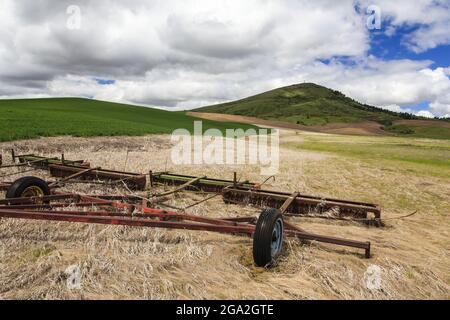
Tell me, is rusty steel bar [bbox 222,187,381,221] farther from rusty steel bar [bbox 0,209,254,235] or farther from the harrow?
rusty steel bar [bbox 0,209,254,235]

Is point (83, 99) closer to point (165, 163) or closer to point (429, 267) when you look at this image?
point (165, 163)

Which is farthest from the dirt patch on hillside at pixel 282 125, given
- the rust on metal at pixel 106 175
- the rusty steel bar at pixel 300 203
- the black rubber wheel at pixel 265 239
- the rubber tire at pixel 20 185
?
the black rubber wheel at pixel 265 239

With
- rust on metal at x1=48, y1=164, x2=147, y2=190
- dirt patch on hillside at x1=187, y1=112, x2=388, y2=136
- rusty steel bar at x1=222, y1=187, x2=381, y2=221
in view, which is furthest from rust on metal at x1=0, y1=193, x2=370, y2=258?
dirt patch on hillside at x1=187, y1=112, x2=388, y2=136

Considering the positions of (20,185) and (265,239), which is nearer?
(265,239)

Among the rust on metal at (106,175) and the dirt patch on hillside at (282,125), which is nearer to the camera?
the rust on metal at (106,175)

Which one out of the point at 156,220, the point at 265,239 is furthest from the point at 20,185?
the point at 265,239

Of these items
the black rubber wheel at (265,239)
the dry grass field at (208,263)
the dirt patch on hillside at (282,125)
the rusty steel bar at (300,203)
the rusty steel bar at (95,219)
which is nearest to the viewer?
the dry grass field at (208,263)

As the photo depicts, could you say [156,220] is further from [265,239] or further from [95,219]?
[265,239]

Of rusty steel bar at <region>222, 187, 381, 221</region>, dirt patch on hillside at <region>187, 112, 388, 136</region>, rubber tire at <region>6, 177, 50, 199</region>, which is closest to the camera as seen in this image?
rubber tire at <region>6, 177, 50, 199</region>

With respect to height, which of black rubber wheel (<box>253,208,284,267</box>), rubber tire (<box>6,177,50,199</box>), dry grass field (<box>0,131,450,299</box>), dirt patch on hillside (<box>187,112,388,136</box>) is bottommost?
dry grass field (<box>0,131,450,299</box>)

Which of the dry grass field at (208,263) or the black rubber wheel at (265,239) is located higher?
the black rubber wheel at (265,239)

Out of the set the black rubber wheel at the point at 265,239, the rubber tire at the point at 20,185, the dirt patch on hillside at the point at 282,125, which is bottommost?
the black rubber wheel at the point at 265,239

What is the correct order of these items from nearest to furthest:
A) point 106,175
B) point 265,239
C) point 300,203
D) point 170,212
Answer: point 265,239 < point 170,212 < point 300,203 < point 106,175

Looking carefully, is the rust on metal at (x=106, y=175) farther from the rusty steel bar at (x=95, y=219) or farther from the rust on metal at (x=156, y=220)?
the rusty steel bar at (x=95, y=219)
